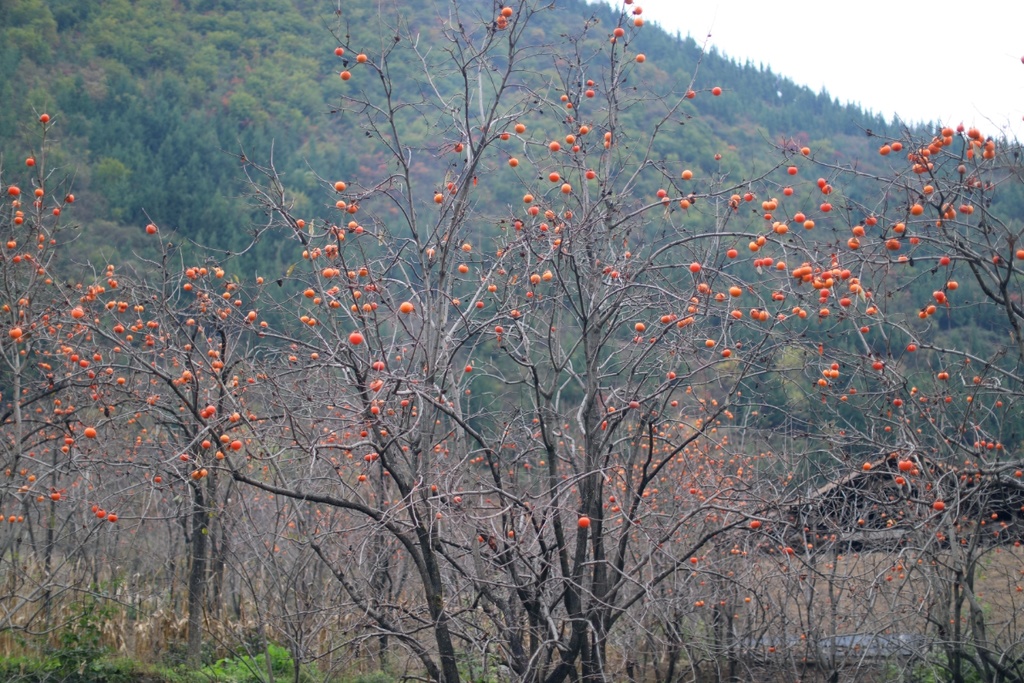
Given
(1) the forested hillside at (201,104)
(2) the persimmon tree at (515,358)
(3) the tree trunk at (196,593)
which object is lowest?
→ (3) the tree trunk at (196,593)

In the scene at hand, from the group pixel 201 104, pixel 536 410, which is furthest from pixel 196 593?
pixel 201 104

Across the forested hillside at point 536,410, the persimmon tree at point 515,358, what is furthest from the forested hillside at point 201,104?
the persimmon tree at point 515,358

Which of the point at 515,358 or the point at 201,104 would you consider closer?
the point at 515,358

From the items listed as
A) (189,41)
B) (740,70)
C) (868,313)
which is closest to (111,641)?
(868,313)

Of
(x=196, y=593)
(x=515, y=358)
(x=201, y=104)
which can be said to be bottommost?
(x=196, y=593)

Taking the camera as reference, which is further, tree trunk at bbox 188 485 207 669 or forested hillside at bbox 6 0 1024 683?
tree trunk at bbox 188 485 207 669

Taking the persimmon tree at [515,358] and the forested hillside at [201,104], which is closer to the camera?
the persimmon tree at [515,358]

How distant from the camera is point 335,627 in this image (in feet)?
24.6

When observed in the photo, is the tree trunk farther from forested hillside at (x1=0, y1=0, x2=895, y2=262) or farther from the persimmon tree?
forested hillside at (x1=0, y1=0, x2=895, y2=262)

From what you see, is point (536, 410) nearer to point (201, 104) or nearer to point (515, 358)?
point (515, 358)

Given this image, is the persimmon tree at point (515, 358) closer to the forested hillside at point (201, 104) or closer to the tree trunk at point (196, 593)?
the tree trunk at point (196, 593)

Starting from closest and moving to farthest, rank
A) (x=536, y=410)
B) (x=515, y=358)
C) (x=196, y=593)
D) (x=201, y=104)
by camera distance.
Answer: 1. (x=536, y=410)
2. (x=515, y=358)
3. (x=196, y=593)
4. (x=201, y=104)

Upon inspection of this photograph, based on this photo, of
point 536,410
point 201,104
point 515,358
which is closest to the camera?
point 536,410

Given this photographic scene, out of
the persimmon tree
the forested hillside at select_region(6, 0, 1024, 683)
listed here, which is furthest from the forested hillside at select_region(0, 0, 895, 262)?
the persimmon tree
